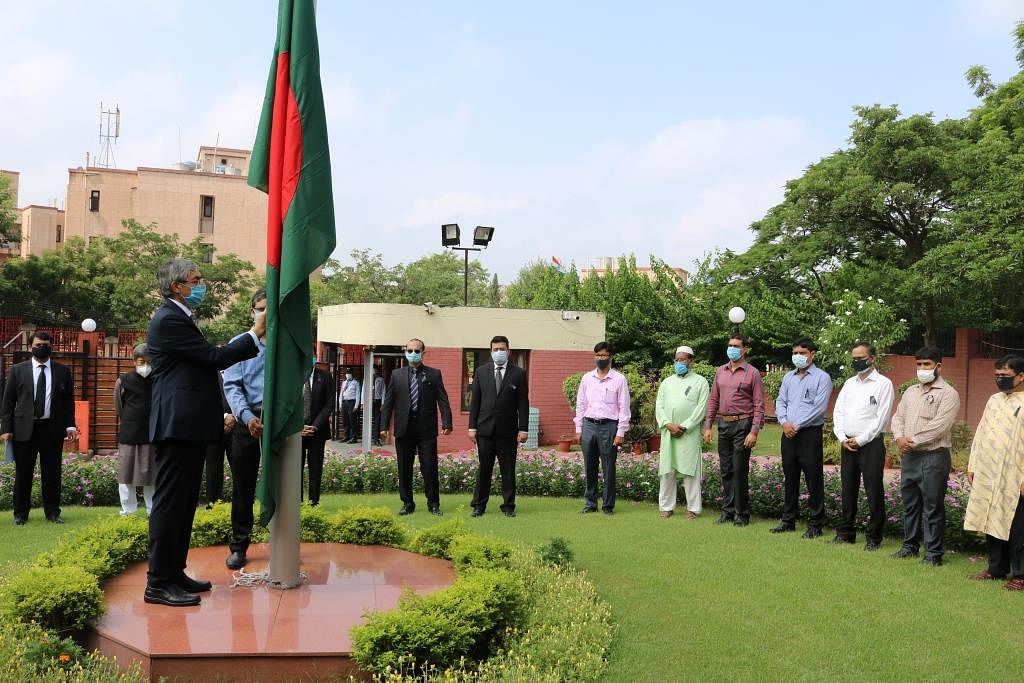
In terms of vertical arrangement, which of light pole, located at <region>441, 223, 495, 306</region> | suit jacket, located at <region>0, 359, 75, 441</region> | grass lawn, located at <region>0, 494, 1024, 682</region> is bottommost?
grass lawn, located at <region>0, 494, 1024, 682</region>

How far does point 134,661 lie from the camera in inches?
181

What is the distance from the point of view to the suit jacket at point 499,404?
10.1m

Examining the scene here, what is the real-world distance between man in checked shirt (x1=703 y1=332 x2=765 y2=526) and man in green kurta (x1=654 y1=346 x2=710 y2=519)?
0.21 m

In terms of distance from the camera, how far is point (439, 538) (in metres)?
6.96

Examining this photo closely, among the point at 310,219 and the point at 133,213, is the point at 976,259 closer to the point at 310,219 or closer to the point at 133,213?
the point at 310,219

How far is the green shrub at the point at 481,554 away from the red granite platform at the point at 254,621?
0.15 metres

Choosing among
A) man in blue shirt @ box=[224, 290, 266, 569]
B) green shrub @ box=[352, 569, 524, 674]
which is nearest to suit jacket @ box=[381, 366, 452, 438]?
man in blue shirt @ box=[224, 290, 266, 569]

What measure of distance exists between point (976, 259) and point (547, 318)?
9.15 meters

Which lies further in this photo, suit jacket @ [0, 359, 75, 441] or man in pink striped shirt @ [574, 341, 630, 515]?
man in pink striped shirt @ [574, 341, 630, 515]

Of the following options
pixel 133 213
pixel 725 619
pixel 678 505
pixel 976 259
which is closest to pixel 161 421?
pixel 725 619

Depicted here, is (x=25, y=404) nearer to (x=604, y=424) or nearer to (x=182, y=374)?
(x=182, y=374)

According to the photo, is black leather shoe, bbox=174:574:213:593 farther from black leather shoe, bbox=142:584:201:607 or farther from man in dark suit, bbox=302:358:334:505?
man in dark suit, bbox=302:358:334:505

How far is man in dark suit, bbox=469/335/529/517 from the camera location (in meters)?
10.1

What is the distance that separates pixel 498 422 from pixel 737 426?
2.55m
